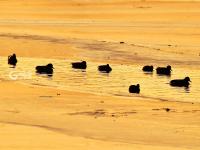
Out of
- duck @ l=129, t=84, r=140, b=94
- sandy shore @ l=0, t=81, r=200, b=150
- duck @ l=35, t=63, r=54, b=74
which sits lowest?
sandy shore @ l=0, t=81, r=200, b=150

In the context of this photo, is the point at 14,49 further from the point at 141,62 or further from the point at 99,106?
the point at 99,106

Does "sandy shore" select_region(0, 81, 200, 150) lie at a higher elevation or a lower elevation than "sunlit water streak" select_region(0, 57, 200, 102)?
lower

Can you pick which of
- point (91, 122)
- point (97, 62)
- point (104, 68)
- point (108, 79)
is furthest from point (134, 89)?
point (97, 62)

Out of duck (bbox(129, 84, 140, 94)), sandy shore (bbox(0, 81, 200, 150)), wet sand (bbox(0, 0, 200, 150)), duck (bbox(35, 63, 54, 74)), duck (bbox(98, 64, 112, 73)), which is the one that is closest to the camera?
sandy shore (bbox(0, 81, 200, 150))

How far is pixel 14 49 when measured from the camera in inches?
1606

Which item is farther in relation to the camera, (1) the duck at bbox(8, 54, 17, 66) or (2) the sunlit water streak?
(1) the duck at bbox(8, 54, 17, 66)

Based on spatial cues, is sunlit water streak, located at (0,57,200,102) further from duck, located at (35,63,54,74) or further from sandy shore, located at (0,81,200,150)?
sandy shore, located at (0,81,200,150)

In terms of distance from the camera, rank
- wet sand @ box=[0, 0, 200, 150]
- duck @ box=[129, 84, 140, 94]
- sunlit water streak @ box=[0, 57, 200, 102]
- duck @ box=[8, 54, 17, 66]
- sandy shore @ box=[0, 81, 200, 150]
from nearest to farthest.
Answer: sandy shore @ box=[0, 81, 200, 150] < wet sand @ box=[0, 0, 200, 150] < duck @ box=[129, 84, 140, 94] < sunlit water streak @ box=[0, 57, 200, 102] < duck @ box=[8, 54, 17, 66]

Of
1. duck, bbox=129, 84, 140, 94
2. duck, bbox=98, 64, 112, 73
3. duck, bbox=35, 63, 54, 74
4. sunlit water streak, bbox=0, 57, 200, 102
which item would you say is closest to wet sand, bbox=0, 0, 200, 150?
sunlit water streak, bbox=0, 57, 200, 102

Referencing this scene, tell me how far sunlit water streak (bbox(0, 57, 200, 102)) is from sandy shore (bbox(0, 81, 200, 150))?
1237mm

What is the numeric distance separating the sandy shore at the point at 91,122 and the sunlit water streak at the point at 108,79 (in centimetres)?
124

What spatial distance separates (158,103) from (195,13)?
51.9m

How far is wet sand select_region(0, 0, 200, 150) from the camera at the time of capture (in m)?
18.7

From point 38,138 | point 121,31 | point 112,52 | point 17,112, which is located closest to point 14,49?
point 112,52
